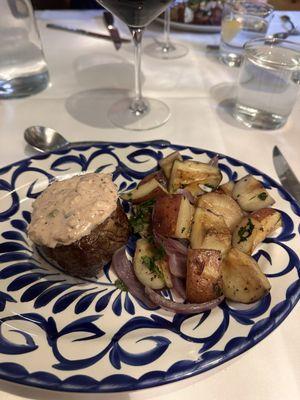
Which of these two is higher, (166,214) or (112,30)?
(112,30)

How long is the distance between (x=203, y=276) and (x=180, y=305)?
9 cm

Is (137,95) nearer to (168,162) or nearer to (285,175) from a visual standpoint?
(168,162)

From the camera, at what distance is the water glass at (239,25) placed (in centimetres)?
200

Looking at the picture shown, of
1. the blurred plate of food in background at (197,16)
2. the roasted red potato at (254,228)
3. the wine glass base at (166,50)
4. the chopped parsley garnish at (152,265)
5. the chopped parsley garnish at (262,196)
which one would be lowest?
the chopped parsley garnish at (152,265)

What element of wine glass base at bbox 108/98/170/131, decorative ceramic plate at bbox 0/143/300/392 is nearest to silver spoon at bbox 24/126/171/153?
wine glass base at bbox 108/98/170/131

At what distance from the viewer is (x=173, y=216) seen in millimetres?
1001

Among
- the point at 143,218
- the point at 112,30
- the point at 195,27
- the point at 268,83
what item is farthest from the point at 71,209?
the point at 195,27

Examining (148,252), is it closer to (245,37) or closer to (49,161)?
(49,161)

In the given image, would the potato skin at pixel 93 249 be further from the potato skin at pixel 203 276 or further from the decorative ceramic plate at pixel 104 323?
the potato skin at pixel 203 276

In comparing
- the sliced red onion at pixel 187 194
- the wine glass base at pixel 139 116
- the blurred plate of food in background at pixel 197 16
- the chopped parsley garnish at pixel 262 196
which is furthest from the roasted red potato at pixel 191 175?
the blurred plate of food in background at pixel 197 16

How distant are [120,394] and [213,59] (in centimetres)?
187

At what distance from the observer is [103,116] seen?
1722 millimetres

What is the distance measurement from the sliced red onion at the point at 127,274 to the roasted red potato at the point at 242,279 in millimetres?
199

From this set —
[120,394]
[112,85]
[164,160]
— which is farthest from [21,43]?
[120,394]
